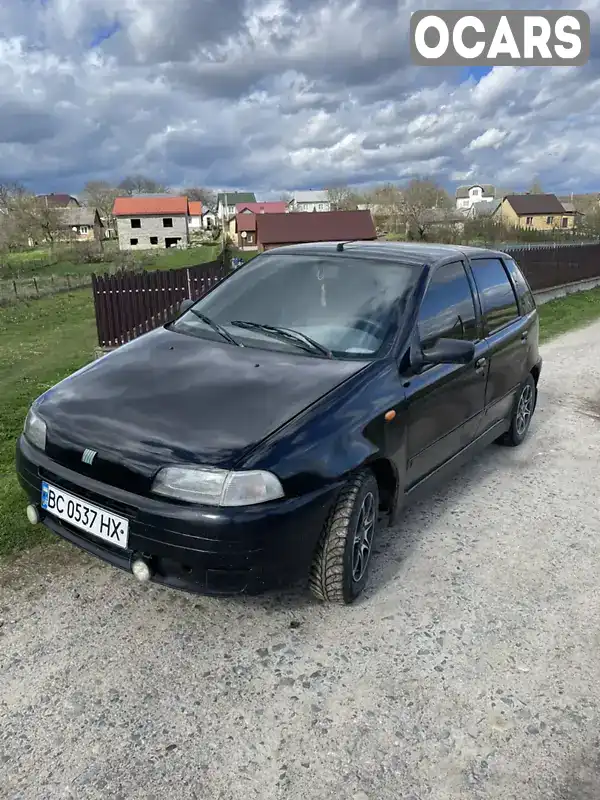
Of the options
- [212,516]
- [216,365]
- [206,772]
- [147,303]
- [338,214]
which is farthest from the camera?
[338,214]

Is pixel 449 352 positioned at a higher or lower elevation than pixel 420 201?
lower

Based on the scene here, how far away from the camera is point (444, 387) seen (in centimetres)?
368

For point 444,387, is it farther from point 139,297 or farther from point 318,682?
point 139,297

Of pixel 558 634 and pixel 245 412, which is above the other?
pixel 245 412

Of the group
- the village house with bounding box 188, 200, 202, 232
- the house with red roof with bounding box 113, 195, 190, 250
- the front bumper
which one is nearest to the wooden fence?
the front bumper

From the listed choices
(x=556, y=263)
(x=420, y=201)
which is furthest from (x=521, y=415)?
(x=420, y=201)

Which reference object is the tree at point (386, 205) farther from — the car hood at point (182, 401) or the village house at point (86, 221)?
the car hood at point (182, 401)

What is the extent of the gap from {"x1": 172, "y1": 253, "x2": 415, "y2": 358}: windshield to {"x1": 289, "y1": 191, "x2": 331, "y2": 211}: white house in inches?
4506

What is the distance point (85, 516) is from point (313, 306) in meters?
1.79

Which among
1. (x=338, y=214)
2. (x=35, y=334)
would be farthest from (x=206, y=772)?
(x=338, y=214)

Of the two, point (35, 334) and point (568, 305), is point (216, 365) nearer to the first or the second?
point (35, 334)

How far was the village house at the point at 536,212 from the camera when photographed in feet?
300

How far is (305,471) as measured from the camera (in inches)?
103

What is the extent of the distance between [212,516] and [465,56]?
36.8 ft
